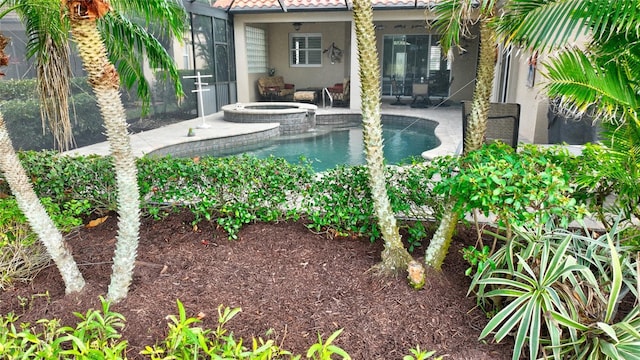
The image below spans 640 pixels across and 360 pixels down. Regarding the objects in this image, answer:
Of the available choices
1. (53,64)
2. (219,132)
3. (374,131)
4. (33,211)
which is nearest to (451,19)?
(374,131)

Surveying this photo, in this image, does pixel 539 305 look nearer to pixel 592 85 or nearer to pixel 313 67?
pixel 592 85

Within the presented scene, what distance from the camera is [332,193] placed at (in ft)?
12.6

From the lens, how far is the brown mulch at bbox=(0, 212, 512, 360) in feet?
8.77

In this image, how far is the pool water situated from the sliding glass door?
5874 mm

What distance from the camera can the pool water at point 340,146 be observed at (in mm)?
9719

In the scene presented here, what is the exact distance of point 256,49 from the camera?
56.5 feet

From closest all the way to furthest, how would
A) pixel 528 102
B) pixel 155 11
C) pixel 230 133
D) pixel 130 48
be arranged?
pixel 155 11 → pixel 130 48 → pixel 528 102 → pixel 230 133

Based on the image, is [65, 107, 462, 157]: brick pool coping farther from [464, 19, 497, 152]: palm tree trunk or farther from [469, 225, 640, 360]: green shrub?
[469, 225, 640, 360]: green shrub

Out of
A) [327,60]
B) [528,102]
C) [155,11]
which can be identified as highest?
[327,60]

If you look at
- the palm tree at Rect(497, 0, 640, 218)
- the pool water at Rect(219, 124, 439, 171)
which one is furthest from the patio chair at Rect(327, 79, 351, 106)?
the palm tree at Rect(497, 0, 640, 218)

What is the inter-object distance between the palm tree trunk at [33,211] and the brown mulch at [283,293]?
6.9 inches

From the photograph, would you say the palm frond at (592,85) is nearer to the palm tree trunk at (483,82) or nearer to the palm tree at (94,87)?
the palm tree trunk at (483,82)

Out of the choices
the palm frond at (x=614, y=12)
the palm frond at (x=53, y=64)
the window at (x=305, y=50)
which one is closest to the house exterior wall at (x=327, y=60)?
the window at (x=305, y=50)

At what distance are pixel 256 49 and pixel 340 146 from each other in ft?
27.3
